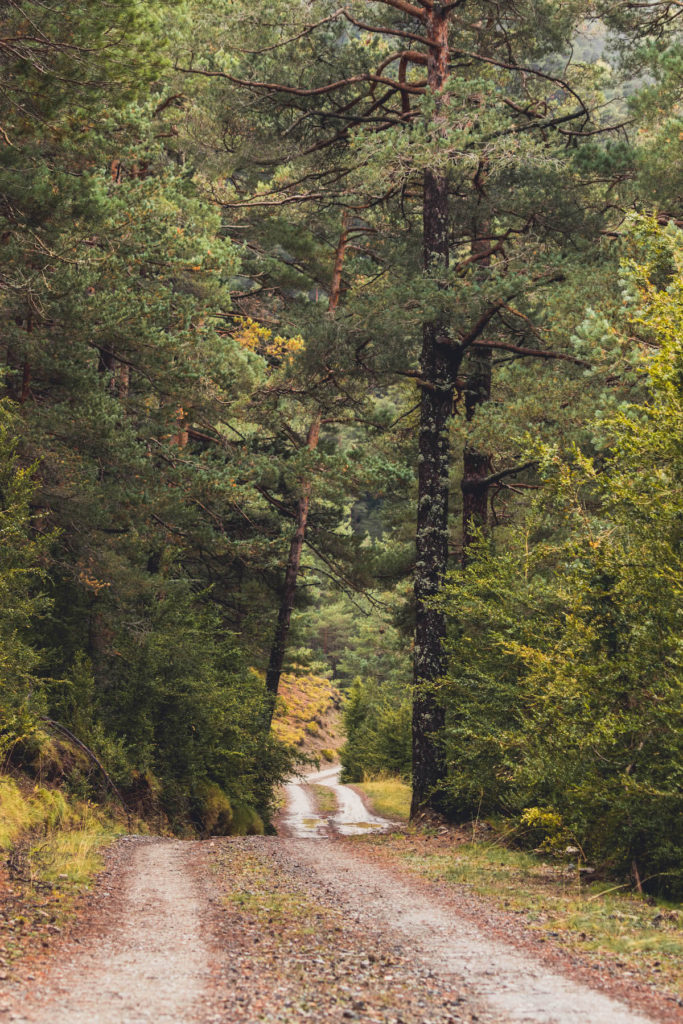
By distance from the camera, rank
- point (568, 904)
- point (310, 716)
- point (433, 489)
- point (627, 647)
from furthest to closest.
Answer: point (310, 716) → point (433, 489) → point (627, 647) → point (568, 904)

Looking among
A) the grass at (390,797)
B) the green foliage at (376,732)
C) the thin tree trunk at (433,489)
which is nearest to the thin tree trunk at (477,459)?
the thin tree trunk at (433,489)

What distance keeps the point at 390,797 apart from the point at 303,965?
2157 centimetres

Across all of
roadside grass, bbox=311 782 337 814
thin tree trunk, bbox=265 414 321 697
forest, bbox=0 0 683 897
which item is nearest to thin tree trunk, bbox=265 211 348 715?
thin tree trunk, bbox=265 414 321 697

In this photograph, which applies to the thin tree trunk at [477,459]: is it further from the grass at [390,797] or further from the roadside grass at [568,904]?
the grass at [390,797]

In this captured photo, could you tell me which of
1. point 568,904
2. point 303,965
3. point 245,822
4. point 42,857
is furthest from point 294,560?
point 303,965

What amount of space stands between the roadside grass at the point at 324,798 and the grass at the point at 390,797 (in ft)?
3.74

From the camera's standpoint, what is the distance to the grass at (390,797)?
75.2 ft

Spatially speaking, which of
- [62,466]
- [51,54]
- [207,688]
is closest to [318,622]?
[207,688]

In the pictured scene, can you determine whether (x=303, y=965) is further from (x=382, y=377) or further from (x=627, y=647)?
(x=382, y=377)

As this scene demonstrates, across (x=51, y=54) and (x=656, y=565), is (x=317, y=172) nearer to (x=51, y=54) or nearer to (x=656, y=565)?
(x=51, y=54)

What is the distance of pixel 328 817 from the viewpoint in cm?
2277

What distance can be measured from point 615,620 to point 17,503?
6.21 meters

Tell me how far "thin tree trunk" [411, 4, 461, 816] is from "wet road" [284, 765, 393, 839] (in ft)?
11.3

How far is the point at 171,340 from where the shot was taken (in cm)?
1267
